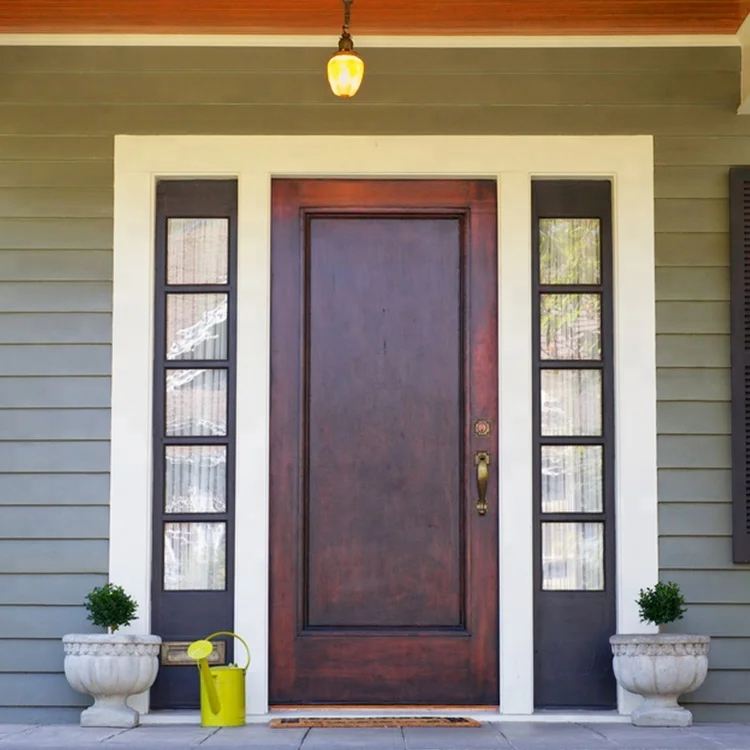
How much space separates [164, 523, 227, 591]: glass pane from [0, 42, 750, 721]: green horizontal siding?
0.26m

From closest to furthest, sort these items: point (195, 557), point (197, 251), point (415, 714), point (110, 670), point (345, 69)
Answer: point (345, 69) → point (110, 670) → point (415, 714) → point (195, 557) → point (197, 251)

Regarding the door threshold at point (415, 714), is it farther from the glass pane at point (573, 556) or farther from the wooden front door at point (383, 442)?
the glass pane at point (573, 556)

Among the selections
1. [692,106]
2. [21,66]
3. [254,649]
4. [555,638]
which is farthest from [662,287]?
[21,66]

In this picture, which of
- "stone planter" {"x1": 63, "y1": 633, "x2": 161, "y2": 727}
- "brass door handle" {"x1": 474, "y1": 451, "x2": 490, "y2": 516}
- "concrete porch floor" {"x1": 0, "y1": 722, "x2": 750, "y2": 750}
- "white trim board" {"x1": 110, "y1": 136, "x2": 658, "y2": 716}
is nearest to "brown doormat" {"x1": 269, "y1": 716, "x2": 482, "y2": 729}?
"concrete porch floor" {"x1": 0, "y1": 722, "x2": 750, "y2": 750}

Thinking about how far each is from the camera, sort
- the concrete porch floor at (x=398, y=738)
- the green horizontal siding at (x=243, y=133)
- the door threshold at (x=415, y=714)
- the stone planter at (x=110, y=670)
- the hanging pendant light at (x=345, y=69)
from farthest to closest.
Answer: the green horizontal siding at (x=243, y=133)
the door threshold at (x=415, y=714)
the stone planter at (x=110, y=670)
the hanging pendant light at (x=345, y=69)
the concrete porch floor at (x=398, y=738)

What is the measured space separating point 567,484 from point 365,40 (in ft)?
6.26

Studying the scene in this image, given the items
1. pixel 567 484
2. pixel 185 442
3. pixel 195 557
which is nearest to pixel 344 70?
pixel 185 442

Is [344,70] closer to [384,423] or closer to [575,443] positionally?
[384,423]

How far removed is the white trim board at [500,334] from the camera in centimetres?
528

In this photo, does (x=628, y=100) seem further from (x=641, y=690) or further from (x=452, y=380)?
(x=641, y=690)

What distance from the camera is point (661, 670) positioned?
16.4 ft

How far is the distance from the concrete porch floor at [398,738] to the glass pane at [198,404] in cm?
113

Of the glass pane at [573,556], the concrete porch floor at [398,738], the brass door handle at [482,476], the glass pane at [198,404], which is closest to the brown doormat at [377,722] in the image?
the concrete porch floor at [398,738]

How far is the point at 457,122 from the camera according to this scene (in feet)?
17.8
